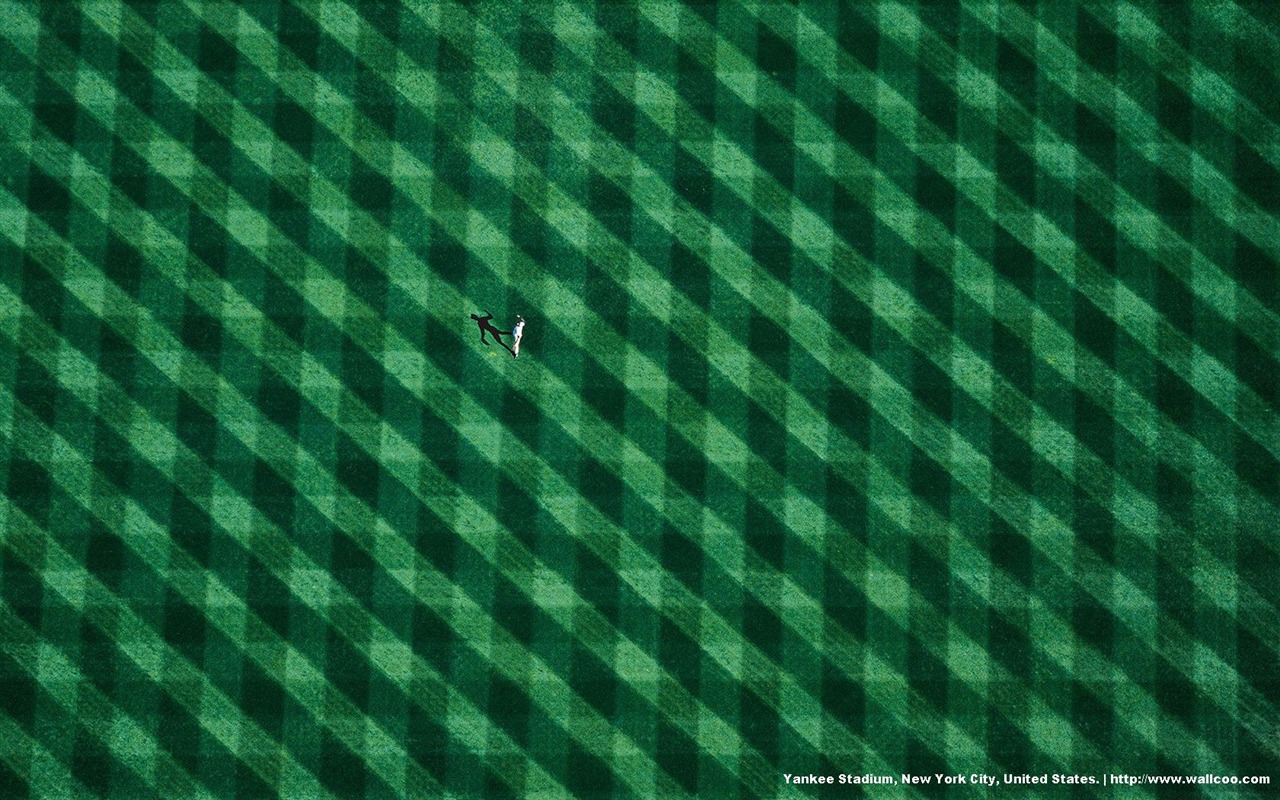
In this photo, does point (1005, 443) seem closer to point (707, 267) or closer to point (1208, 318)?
point (1208, 318)

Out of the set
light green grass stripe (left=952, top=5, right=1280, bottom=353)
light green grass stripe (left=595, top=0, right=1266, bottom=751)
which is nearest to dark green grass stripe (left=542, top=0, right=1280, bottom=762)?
light green grass stripe (left=595, top=0, right=1266, bottom=751)

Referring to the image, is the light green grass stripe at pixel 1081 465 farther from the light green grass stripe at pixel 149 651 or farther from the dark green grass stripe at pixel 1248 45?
the light green grass stripe at pixel 149 651

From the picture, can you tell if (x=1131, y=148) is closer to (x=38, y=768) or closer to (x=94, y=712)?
(x=94, y=712)

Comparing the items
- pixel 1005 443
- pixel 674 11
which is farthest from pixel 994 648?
pixel 674 11

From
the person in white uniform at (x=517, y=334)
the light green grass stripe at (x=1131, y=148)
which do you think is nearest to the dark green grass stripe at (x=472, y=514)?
the person in white uniform at (x=517, y=334)

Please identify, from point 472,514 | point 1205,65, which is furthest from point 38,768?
point 1205,65

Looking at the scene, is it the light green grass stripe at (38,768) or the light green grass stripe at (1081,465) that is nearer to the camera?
the light green grass stripe at (38,768)

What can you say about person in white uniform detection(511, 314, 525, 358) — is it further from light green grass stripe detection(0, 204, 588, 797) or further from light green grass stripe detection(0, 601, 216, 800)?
light green grass stripe detection(0, 601, 216, 800)
